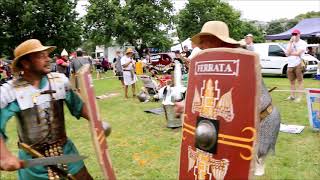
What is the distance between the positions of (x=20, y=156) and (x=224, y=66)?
1.41m

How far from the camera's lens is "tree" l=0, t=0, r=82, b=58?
80.1 ft

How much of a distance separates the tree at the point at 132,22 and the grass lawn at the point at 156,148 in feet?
88.5

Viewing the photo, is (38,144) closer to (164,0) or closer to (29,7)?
(29,7)

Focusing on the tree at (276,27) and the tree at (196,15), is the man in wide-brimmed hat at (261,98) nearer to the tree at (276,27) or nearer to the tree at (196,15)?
the tree at (196,15)

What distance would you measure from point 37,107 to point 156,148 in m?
3.28

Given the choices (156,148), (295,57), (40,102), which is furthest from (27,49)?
(295,57)

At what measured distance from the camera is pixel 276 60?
15820 millimetres

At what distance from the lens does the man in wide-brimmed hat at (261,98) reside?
8.80ft

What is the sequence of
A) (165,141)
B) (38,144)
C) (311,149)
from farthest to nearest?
(165,141) < (311,149) < (38,144)

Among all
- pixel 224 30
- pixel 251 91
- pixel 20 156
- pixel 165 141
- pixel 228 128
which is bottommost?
pixel 165 141

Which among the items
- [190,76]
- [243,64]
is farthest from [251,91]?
[190,76]

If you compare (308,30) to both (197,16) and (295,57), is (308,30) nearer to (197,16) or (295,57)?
(295,57)

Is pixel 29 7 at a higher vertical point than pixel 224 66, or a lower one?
higher

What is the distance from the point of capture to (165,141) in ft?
19.8
